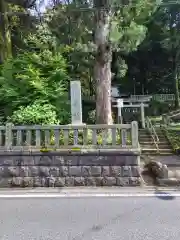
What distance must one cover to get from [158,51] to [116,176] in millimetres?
18491

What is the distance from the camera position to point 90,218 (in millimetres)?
4348

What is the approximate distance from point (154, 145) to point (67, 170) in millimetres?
7807

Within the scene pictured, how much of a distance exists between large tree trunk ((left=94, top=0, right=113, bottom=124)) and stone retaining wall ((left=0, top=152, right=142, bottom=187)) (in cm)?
388

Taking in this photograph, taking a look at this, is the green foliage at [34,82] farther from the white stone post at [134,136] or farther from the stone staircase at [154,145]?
the stone staircase at [154,145]

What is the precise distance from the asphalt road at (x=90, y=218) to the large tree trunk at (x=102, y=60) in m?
5.17

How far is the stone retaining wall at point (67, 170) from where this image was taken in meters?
6.46

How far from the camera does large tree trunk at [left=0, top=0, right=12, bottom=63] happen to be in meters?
14.0

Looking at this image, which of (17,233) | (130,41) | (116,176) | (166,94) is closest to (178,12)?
(166,94)

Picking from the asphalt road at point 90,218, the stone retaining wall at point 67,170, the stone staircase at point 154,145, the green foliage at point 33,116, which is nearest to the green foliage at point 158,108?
the stone staircase at point 154,145

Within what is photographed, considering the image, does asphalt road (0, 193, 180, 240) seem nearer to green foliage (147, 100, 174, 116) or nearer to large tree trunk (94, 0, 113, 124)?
large tree trunk (94, 0, 113, 124)

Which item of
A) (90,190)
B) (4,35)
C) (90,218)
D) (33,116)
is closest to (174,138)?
(33,116)

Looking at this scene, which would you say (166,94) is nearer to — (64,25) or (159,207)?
(64,25)

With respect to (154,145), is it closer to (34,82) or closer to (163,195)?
(34,82)

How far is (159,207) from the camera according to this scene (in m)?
4.88
